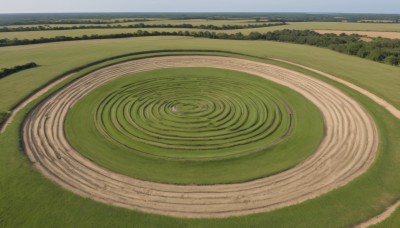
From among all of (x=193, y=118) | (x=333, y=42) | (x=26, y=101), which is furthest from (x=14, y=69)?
(x=333, y=42)

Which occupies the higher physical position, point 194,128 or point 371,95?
point 371,95

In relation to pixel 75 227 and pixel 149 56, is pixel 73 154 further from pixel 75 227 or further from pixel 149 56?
pixel 149 56

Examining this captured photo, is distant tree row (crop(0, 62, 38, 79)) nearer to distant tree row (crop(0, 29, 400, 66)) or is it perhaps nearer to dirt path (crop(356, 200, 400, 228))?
distant tree row (crop(0, 29, 400, 66))

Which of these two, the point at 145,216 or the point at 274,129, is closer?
the point at 145,216

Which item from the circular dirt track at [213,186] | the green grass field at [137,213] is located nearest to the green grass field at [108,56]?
the circular dirt track at [213,186]

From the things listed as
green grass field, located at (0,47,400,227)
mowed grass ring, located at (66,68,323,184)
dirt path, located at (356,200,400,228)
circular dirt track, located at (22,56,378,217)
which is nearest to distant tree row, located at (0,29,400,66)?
mowed grass ring, located at (66,68,323,184)

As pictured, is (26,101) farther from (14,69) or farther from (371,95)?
(371,95)

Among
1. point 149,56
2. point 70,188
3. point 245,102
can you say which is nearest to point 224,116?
point 245,102
